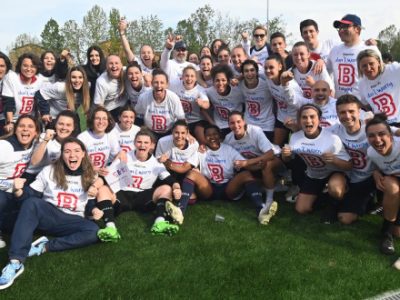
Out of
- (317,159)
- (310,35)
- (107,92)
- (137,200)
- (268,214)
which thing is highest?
(310,35)

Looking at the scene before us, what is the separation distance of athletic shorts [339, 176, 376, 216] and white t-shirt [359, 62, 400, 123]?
906mm

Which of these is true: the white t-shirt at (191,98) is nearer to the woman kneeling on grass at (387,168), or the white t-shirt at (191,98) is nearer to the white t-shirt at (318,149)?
the white t-shirt at (318,149)


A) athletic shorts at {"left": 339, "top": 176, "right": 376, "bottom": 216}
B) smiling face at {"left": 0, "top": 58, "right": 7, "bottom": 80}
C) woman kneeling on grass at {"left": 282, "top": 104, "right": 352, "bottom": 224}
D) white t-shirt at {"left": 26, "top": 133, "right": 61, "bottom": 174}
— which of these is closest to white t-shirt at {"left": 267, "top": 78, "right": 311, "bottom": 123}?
woman kneeling on grass at {"left": 282, "top": 104, "right": 352, "bottom": 224}

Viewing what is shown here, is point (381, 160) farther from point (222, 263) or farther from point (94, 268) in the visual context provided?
point (94, 268)

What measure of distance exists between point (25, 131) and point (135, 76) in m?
2.29

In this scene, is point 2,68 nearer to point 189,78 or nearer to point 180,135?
point 189,78

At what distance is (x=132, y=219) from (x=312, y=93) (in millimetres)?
3131

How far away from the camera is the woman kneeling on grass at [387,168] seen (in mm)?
4391

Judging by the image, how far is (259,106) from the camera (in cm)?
659

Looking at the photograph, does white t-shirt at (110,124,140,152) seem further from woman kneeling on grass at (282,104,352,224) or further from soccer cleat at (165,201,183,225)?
woman kneeling on grass at (282,104,352,224)

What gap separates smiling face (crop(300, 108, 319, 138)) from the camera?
531 cm

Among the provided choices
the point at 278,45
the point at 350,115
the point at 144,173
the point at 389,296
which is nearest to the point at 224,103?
the point at 278,45

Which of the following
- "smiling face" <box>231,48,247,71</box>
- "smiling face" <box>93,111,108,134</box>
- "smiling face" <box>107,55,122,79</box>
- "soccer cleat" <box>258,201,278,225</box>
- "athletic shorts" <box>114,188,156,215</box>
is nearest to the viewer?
"soccer cleat" <box>258,201,278,225</box>

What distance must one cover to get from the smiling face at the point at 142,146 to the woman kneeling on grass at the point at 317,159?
6.22 ft
